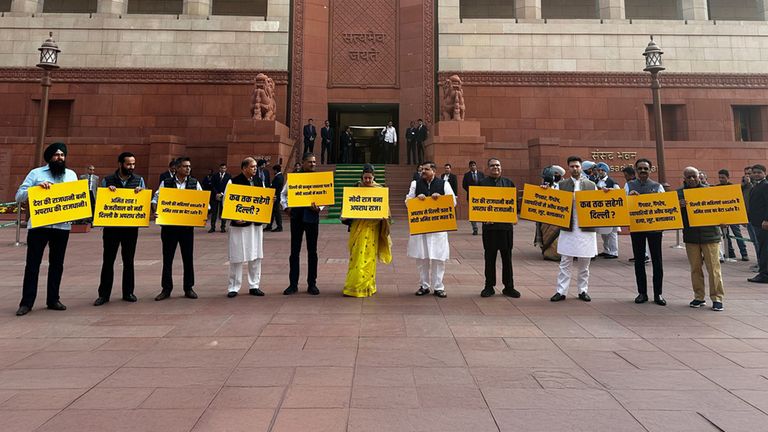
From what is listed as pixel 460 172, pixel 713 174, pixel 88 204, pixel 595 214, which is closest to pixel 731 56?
pixel 713 174

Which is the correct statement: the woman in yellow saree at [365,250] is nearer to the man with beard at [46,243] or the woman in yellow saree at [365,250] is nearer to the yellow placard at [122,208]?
the yellow placard at [122,208]

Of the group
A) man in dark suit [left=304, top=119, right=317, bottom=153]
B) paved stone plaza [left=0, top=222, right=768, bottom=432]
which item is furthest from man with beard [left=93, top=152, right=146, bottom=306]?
man in dark suit [left=304, top=119, right=317, bottom=153]

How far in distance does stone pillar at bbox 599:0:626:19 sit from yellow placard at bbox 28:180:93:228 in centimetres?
2432

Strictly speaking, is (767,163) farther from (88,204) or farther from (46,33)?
(46,33)

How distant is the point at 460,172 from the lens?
54.4 feet

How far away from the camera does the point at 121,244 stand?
18.5 ft

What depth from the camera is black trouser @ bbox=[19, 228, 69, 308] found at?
5.00 metres

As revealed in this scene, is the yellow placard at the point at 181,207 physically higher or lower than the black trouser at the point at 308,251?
higher

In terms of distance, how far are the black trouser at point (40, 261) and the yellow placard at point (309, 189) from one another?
9.24 ft

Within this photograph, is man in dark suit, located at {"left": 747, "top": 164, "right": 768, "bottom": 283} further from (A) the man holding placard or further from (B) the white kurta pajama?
(B) the white kurta pajama

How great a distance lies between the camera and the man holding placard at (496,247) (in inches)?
234

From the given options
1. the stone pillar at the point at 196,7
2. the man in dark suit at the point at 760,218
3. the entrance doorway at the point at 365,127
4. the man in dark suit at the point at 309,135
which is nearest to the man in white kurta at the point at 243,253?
the man in dark suit at the point at 760,218

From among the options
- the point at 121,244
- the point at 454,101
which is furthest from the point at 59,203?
the point at 454,101

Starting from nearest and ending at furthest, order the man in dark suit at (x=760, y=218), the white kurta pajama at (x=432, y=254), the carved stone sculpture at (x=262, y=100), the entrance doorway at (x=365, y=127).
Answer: the white kurta pajama at (x=432, y=254), the man in dark suit at (x=760, y=218), the carved stone sculpture at (x=262, y=100), the entrance doorway at (x=365, y=127)
